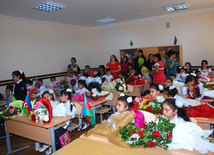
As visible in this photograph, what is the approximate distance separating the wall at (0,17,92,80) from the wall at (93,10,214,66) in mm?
1669

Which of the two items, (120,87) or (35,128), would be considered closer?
(35,128)

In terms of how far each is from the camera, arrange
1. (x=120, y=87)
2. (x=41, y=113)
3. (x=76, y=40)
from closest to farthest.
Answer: (x=41, y=113)
(x=120, y=87)
(x=76, y=40)

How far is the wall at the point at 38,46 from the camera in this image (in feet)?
21.7

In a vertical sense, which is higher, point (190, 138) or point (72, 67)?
point (72, 67)

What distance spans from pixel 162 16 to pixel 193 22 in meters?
1.33

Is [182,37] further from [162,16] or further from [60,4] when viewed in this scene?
[60,4]

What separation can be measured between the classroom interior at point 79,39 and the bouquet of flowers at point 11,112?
12.6 feet


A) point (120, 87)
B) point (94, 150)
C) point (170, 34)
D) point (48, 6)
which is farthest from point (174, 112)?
point (170, 34)

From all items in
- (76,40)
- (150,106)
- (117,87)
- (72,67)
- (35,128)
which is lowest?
(35,128)

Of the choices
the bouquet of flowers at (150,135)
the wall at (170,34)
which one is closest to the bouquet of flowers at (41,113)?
the bouquet of flowers at (150,135)

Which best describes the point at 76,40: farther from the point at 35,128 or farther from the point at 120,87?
the point at 35,128

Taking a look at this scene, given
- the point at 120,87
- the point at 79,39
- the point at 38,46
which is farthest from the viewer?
the point at 79,39

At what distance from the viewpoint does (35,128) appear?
9.29 feet

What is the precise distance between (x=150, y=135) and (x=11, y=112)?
2.53 meters
